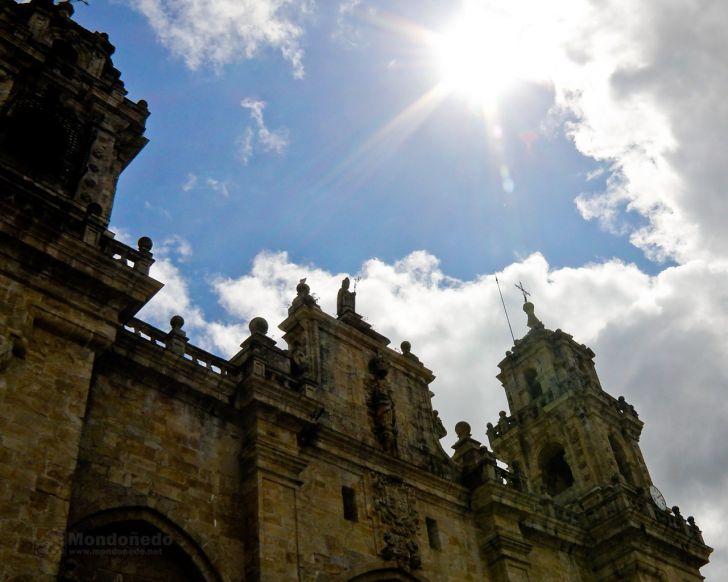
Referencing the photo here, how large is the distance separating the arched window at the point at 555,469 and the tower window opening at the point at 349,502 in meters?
13.2

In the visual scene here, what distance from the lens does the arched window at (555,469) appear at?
28312 millimetres

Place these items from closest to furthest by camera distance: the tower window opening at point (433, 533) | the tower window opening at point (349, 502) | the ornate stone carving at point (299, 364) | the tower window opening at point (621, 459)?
the tower window opening at point (349, 502)
the ornate stone carving at point (299, 364)
the tower window opening at point (433, 533)
the tower window opening at point (621, 459)

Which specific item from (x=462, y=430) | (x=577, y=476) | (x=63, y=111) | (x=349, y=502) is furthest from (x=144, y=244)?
(x=577, y=476)

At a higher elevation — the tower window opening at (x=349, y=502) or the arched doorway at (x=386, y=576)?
the tower window opening at (x=349, y=502)

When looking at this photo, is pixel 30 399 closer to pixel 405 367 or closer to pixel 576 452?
pixel 405 367

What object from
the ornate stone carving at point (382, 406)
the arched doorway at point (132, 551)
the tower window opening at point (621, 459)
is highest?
the tower window opening at point (621, 459)

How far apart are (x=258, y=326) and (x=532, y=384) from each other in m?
17.0

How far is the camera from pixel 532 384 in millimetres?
31422

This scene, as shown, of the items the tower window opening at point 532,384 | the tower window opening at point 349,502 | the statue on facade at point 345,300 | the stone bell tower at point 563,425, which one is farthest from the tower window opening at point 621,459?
the tower window opening at point 349,502

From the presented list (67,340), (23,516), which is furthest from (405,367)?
(23,516)

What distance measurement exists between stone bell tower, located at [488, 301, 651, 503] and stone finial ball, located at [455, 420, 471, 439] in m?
6.31

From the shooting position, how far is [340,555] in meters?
15.6

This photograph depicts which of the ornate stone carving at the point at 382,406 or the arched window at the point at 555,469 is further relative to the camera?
the arched window at the point at 555,469

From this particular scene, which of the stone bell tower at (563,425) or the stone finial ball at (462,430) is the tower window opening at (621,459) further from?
the stone finial ball at (462,430)
